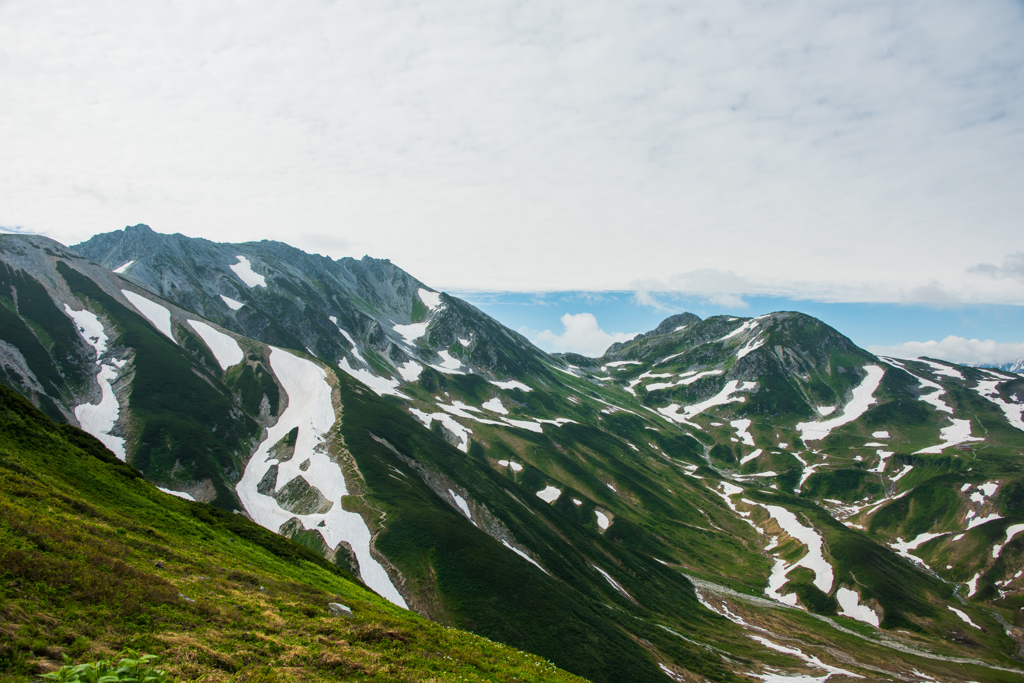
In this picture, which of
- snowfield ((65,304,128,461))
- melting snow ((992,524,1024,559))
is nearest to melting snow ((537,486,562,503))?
snowfield ((65,304,128,461))

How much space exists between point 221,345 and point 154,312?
30.1 m

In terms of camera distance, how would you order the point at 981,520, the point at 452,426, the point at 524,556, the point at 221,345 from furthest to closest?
the point at 452,426 < the point at 981,520 < the point at 221,345 < the point at 524,556

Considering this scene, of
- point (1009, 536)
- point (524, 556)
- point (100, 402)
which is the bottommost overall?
point (524, 556)

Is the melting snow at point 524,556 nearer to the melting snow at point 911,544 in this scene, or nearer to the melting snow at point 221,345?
the melting snow at point 221,345

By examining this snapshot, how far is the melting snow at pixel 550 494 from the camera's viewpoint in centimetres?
16838

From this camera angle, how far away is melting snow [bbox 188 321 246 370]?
166500 millimetres

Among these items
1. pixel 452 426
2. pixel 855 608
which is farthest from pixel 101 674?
pixel 855 608

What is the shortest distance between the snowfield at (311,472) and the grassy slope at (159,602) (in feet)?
129

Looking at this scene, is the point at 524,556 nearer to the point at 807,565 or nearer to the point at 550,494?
the point at 550,494

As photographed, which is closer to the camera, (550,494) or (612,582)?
(612,582)

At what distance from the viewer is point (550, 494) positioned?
560 feet

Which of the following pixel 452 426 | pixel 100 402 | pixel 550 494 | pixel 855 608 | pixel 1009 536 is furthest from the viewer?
pixel 452 426

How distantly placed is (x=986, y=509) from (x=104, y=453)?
981ft

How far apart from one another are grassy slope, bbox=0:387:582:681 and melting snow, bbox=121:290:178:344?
154m
